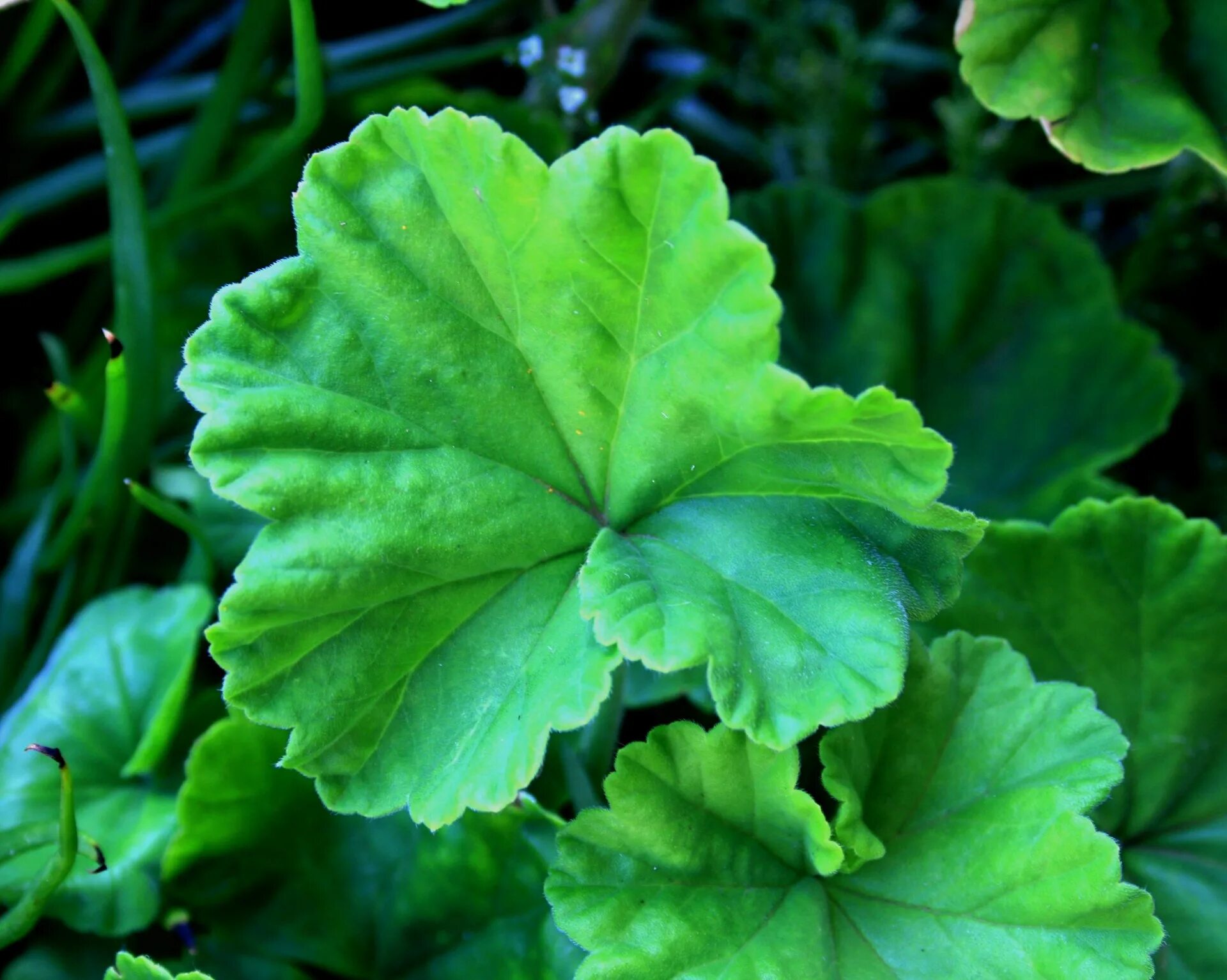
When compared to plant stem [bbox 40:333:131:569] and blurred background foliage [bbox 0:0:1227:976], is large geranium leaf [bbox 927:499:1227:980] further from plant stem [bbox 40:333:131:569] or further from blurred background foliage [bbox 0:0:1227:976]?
plant stem [bbox 40:333:131:569]

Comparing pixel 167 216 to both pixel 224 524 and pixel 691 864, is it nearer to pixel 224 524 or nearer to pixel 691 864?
pixel 224 524

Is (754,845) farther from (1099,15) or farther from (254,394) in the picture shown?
(1099,15)

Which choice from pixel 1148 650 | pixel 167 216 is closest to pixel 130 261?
pixel 167 216

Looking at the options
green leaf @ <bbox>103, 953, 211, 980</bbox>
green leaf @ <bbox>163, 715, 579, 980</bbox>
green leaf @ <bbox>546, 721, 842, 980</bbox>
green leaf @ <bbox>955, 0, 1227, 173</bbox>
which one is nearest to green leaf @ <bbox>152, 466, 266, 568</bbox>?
green leaf @ <bbox>163, 715, 579, 980</bbox>

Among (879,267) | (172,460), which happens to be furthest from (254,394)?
(879,267)

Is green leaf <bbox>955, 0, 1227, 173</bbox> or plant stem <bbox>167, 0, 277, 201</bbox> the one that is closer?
green leaf <bbox>955, 0, 1227, 173</bbox>
